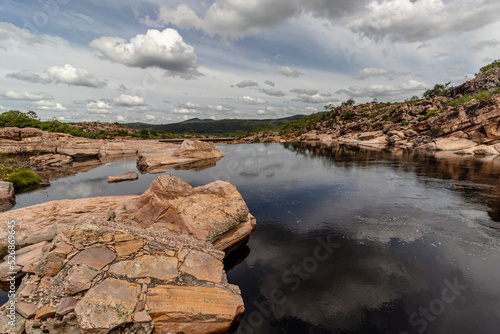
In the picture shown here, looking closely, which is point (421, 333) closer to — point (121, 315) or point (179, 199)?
point (121, 315)

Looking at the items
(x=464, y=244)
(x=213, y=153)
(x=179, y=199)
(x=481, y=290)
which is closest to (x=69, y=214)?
(x=179, y=199)

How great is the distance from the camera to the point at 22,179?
3509 centimetres

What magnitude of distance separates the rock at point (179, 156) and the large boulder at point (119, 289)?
141 feet

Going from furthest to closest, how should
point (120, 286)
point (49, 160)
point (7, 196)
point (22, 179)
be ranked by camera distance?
point (49, 160)
point (22, 179)
point (7, 196)
point (120, 286)

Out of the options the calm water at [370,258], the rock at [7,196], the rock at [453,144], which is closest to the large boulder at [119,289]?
the calm water at [370,258]

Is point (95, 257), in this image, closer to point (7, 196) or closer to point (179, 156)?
point (7, 196)

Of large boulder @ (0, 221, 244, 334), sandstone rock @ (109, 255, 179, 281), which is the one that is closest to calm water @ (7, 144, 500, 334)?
large boulder @ (0, 221, 244, 334)

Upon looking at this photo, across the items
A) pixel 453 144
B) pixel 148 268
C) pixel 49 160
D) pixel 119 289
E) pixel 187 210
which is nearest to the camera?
pixel 119 289

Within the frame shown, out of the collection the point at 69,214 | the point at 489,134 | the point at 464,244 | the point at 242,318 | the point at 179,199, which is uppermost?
the point at 489,134

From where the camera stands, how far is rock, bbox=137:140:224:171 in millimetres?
51562

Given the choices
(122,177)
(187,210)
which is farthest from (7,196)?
(187,210)

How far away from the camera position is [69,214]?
18234 millimetres

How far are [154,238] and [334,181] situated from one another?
32753mm

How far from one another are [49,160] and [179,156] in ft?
105
